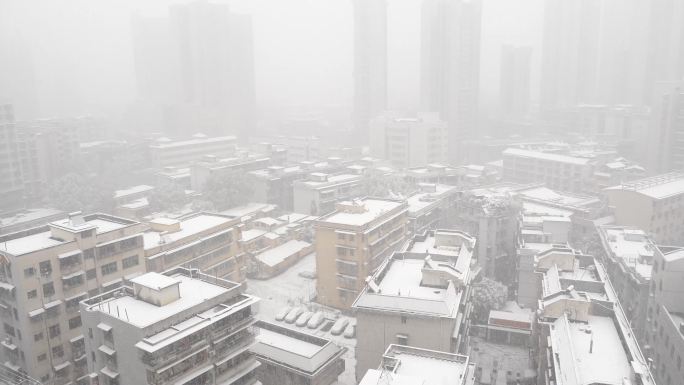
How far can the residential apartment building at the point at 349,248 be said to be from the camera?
105 ft

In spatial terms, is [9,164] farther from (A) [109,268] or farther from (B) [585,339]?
(B) [585,339]

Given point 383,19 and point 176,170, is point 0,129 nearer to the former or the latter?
point 176,170

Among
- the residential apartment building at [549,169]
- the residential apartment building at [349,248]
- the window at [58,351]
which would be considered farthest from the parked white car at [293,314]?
the residential apartment building at [549,169]

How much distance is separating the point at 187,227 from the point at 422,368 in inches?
763

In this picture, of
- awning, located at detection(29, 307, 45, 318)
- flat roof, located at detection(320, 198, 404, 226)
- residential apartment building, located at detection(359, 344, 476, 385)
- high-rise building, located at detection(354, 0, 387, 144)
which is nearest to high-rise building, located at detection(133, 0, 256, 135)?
high-rise building, located at detection(354, 0, 387, 144)

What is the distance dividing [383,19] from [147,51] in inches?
2227

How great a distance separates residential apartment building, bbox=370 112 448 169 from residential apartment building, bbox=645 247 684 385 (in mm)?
42220

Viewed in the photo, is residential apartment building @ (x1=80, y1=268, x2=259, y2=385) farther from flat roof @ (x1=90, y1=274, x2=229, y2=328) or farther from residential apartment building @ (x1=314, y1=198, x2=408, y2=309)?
residential apartment building @ (x1=314, y1=198, x2=408, y2=309)

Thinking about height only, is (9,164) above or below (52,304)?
above

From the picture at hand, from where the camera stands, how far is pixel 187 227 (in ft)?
108

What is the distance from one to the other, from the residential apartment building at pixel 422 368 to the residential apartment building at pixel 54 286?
14.5 metres

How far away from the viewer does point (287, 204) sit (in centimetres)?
5612

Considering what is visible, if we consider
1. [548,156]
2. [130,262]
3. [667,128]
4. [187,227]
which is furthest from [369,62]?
[130,262]

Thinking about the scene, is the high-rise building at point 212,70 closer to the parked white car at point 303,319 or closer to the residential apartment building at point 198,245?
the residential apartment building at point 198,245
